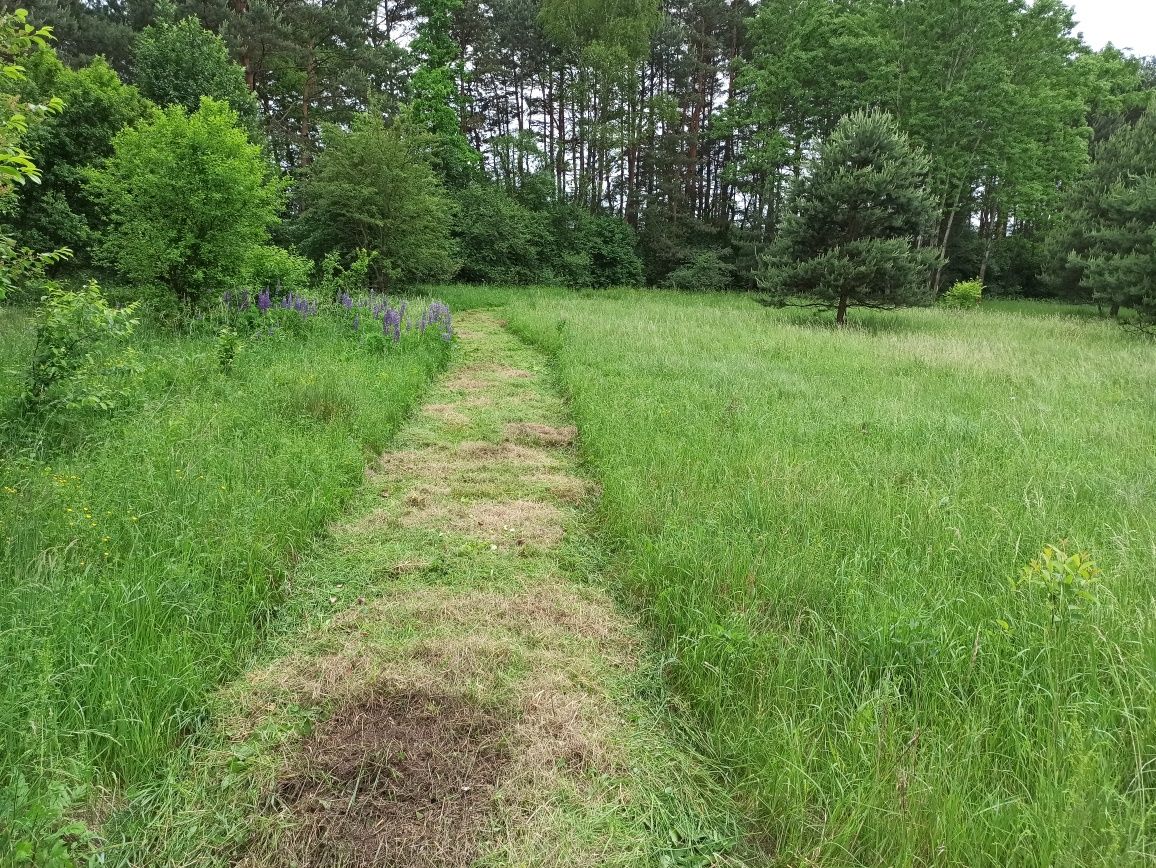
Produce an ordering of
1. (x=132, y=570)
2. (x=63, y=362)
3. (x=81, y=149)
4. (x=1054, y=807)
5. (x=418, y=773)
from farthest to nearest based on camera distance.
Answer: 1. (x=81, y=149)
2. (x=63, y=362)
3. (x=132, y=570)
4. (x=418, y=773)
5. (x=1054, y=807)

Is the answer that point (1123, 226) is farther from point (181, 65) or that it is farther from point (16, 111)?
point (181, 65)

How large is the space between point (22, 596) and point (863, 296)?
1646 centimetres

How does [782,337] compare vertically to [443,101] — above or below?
below

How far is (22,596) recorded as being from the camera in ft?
7.89

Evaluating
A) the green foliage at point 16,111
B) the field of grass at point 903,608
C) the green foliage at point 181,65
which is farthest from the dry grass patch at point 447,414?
the green foliage at point 181,65

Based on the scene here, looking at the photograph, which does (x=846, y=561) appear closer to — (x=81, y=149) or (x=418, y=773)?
(x=418, y=773)

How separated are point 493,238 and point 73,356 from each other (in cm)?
2102

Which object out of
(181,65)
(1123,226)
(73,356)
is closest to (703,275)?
(1123,226)

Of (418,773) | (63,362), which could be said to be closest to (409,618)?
(418,773)

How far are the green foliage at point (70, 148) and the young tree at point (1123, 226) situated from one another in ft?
80.4

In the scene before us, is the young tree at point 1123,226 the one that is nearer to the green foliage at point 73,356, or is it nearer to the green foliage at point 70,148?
the green foliage at point 73,356

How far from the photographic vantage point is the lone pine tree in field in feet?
45.6

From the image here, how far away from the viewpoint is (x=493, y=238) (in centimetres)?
2389

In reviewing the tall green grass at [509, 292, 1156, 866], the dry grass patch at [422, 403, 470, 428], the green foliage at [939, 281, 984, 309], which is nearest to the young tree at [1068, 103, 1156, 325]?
the green foliage at [939, 281, 984, 309]
